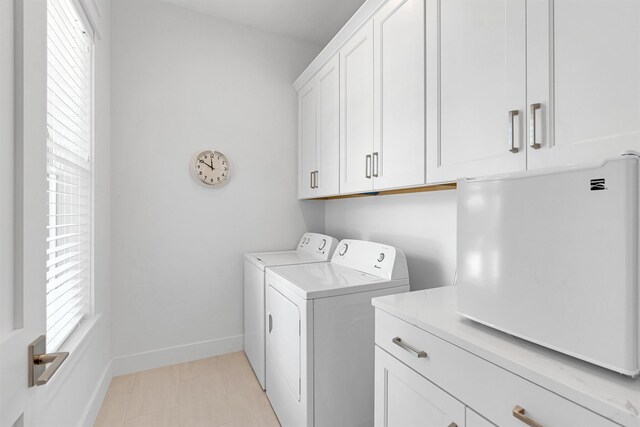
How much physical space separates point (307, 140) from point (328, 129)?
43cm

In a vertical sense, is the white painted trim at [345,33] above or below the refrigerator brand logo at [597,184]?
above

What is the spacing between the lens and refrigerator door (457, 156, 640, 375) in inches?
23.8

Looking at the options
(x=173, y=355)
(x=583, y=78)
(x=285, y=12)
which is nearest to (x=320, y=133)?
(x=285, y=12)

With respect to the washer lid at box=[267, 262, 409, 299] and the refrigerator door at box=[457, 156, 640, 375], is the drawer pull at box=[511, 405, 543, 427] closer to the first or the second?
the refrigerator door at box=[457, 156, 640, 375]

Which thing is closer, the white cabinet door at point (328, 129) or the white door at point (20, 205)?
the white door at point (20, 205)

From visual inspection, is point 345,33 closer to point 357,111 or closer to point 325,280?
point 357,111

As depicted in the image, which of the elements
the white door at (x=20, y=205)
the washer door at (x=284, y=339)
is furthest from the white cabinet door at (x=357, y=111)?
the white door at (x=20, y=205)

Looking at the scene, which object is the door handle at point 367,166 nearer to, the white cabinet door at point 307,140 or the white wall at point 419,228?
the white wall at point 419,228

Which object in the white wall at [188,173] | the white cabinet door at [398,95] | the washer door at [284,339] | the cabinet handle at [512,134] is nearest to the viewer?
the cabinet handle at [512,134]

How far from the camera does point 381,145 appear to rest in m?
1.69

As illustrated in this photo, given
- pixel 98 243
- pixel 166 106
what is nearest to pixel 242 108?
pixel 166 106

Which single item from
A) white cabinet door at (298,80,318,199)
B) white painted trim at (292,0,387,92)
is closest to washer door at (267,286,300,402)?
white cabinet door at (298,80,318,199)

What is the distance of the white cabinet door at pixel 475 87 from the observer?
102cm

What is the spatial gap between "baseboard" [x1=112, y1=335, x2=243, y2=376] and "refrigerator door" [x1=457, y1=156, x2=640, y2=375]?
2296mm
